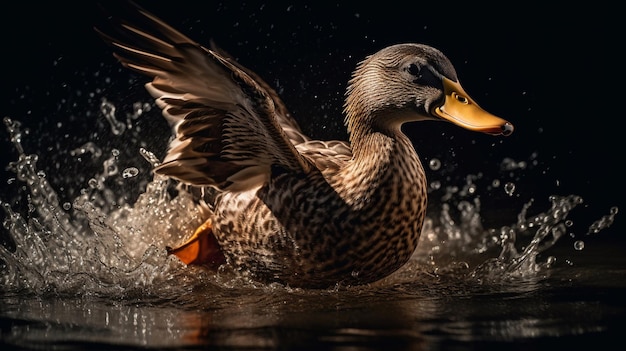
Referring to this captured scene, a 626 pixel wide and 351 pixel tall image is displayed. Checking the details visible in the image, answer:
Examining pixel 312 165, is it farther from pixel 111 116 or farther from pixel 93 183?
pixel 111 116

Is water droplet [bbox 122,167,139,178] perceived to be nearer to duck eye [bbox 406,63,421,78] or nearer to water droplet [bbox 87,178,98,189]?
water droplet [bbox 87,178,98,189]

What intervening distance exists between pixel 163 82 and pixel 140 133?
4.46 ft

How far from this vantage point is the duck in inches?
133

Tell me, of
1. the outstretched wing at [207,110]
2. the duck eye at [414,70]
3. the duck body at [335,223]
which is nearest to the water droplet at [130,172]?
the outstretched wing at [207,110]

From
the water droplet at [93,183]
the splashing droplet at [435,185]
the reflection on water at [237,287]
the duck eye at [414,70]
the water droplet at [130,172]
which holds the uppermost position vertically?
the duck eye at [414,70]

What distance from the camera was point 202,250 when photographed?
3.75m

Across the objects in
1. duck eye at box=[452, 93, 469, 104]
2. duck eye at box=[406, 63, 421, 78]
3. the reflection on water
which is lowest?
the reflection on water

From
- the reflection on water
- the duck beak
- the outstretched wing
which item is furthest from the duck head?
the reflection on water

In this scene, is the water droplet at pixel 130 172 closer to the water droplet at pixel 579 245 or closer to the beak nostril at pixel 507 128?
the beak nostril at pixel 507 128

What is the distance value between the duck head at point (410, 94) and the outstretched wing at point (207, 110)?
0.93 ft

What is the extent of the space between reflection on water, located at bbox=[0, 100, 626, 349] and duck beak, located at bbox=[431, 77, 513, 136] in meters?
0.52

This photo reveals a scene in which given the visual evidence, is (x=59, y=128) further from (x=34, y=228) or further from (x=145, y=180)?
(x=34, y=228)

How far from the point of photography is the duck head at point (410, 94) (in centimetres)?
343

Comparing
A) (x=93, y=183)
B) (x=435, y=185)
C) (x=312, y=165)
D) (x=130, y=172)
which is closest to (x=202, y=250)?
(x=312, y=165)
